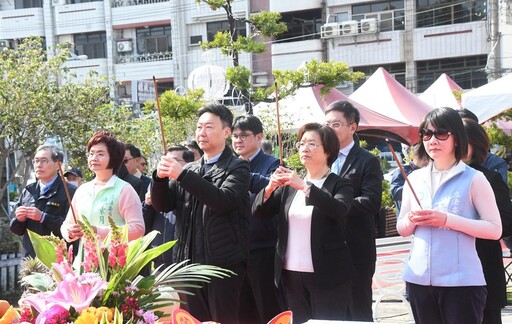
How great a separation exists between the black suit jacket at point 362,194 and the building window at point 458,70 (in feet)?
65.8

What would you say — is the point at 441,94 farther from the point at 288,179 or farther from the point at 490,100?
the point at 288,179

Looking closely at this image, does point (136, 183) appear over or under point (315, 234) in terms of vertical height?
over

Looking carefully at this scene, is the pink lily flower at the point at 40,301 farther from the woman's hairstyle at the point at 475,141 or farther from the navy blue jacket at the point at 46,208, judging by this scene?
the navy blue jacket at the point at 46,208

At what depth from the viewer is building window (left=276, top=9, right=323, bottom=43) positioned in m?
26.2

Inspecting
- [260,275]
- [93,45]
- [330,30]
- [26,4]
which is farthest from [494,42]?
[26,4]

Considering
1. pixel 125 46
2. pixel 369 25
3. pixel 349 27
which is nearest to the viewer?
pixel 369 25

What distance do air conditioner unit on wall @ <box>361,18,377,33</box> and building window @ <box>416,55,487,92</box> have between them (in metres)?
1.88

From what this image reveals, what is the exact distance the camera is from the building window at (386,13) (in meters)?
24.7

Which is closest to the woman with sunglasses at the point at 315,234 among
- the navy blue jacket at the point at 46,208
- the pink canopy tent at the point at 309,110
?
the navy blue jacket at the point at 46,208

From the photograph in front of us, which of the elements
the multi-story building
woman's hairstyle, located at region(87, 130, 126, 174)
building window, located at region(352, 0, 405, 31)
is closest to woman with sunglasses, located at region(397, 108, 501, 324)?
woman's hairstyle, located at region(87, 130, 126, 174)

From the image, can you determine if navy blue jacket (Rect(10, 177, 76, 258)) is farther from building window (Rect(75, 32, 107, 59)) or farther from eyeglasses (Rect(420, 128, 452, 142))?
building window (Rect(75, 32, 107, 59))

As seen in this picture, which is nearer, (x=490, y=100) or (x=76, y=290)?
(x=76, y=290)

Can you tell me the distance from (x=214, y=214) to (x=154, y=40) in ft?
83.2

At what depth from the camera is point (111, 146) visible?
4445mm
